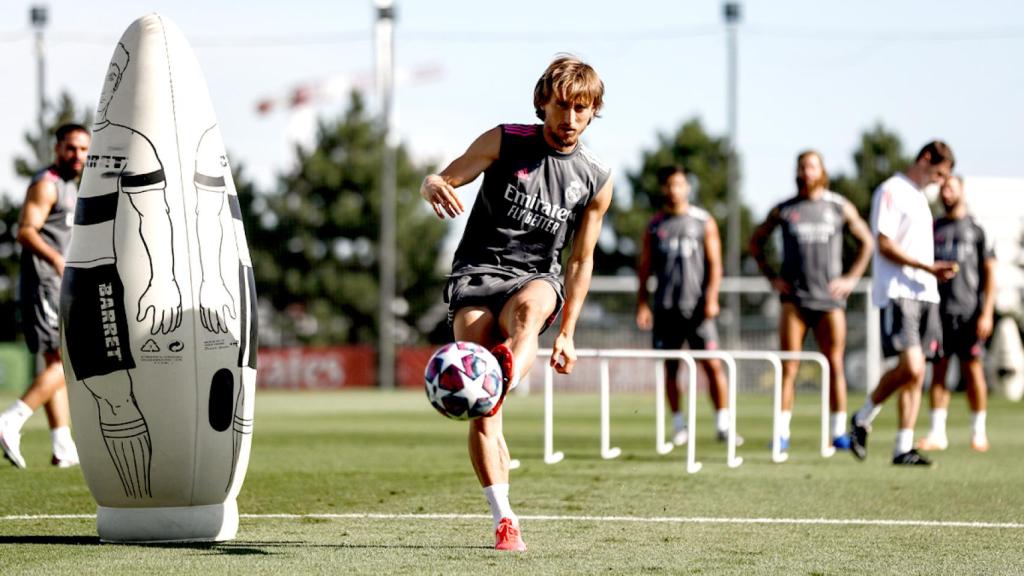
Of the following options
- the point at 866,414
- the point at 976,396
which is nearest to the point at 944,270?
the point at 866,414

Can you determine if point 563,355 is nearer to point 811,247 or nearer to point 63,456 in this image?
point 63,456

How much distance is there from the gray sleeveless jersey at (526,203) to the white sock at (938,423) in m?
7.25

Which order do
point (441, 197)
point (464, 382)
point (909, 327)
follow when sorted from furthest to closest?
point (909, 327) → point (441, 197) → point (464, 382)

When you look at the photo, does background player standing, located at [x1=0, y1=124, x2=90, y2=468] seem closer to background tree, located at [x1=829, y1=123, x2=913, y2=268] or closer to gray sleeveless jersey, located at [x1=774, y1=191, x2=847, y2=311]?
gray sleeveless jersey, located at [x1=774, y1=191, x2=847, y2=311]

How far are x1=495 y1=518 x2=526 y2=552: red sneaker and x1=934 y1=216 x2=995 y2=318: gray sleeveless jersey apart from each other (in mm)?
7899

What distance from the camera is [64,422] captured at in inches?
421

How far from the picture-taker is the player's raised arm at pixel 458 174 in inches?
238

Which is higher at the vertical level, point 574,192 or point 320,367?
point 574,192

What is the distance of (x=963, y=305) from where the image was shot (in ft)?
44.3

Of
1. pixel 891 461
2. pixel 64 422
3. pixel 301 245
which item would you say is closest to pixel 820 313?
pixel 891 461

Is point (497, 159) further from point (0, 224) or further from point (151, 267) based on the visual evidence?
point (0, 224)

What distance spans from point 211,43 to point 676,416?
90.0 ft

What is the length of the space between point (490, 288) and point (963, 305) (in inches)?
314

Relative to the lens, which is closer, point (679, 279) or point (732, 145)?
point (679, 279)
